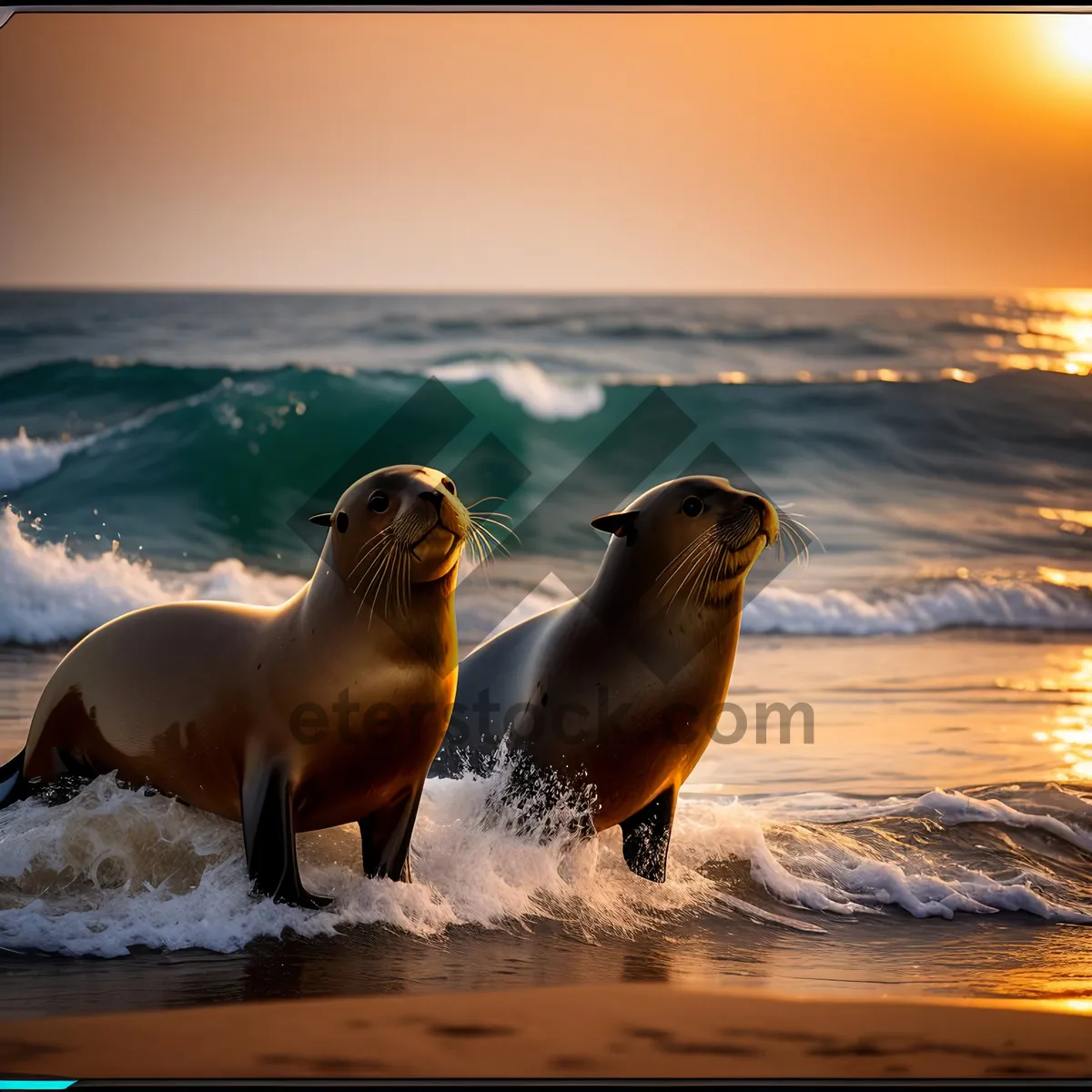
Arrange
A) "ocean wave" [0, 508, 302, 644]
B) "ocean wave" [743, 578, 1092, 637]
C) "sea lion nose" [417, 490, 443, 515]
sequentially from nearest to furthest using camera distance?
"sea lion nose" [417, 490, 443, 515] → "ocean wave" [0, 508, 302, 644] → "ocean wave" [743, 578, 1092, 637]

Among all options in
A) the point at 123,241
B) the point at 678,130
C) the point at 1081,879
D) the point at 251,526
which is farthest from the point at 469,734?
the point at 251,526

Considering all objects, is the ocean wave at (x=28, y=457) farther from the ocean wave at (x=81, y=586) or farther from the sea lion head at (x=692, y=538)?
the sea lion head at (x=692, y=538)

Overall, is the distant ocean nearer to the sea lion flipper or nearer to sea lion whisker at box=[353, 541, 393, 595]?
the sea lion flipper

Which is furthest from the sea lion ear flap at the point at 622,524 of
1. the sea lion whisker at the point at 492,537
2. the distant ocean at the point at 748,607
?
the distant ocean at the point at 748,607

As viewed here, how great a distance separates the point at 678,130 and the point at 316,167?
58.9 inches

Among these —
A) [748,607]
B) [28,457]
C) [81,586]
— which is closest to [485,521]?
[748,607]

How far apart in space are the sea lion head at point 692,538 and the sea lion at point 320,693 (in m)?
0.74

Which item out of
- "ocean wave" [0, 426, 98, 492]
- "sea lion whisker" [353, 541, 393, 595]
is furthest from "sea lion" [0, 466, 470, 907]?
"ocean wave" [0, 426, 98, 492]

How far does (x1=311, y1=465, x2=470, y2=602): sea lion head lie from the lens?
152 inches

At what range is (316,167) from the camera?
19.2ft

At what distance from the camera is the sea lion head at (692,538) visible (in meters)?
4.35

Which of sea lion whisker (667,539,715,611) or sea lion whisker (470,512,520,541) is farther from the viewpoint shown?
sea lion whisker (667,539,715,611)

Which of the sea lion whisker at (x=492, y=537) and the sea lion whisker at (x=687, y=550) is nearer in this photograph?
the sea lion whisker at (x=492, y=537)

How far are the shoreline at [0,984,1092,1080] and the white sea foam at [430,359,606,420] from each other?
8.66 meters
